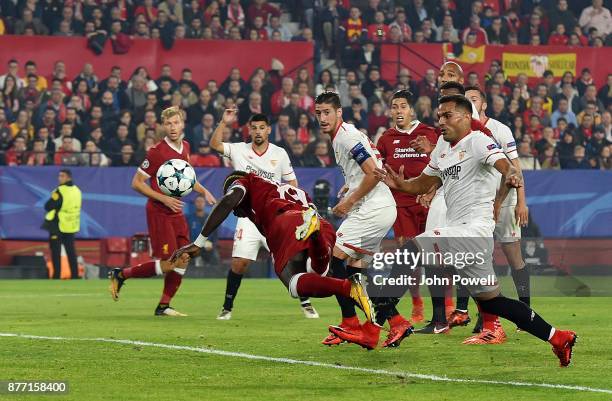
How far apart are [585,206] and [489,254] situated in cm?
1566

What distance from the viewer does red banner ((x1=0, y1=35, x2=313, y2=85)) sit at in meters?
26.4

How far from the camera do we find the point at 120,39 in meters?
26.5

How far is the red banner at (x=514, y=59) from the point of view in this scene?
92.9 ft

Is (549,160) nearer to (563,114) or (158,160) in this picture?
(563,114)

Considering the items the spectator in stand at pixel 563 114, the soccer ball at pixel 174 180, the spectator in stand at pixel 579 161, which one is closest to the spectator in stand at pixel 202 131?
the spectator in stand at pixel 579 161

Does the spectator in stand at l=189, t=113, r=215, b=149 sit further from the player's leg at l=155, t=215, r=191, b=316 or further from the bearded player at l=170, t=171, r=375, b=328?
the bearded player at l=170, t=171, r=375, b=328

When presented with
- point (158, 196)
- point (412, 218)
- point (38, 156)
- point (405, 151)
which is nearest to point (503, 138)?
point (405, 151)

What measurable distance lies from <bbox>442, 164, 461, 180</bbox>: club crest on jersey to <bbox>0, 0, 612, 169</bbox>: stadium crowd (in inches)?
478

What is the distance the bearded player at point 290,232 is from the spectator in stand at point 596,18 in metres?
21.6

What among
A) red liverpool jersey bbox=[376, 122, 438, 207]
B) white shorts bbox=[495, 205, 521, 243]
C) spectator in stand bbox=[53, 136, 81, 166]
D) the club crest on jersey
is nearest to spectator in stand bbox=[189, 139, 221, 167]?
spectator in stand bbox=[53, 136, 81, 166]

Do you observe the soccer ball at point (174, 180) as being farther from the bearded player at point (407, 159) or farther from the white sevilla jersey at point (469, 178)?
the white sevilla jersey at point (469, 178)

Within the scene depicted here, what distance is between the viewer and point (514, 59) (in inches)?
1124

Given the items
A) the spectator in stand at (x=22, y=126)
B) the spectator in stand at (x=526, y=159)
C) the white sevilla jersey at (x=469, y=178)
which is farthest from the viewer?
the spectator in stand at (x=526, y=159)

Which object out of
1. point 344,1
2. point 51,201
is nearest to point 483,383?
point 51,201
